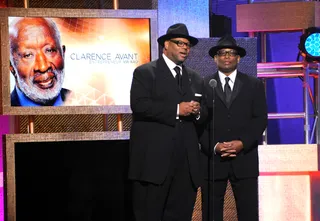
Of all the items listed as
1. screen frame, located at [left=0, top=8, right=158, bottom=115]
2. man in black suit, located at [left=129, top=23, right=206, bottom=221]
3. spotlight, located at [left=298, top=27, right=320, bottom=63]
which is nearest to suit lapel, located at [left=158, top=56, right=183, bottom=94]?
man in black suit, located at [left=129, top=23, right=206, bottom=221]

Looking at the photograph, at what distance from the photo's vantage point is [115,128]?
609cm

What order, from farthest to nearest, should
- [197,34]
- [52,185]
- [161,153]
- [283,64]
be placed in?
[283,64] < [197,34] < [52,185] < [161,153]

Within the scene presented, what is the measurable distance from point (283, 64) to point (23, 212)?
3.14 m

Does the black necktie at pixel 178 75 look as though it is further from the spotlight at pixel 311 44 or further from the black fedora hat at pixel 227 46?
the spotlight at pixel 311 44

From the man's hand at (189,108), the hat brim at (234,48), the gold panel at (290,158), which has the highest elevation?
the hat brim at (234,48)

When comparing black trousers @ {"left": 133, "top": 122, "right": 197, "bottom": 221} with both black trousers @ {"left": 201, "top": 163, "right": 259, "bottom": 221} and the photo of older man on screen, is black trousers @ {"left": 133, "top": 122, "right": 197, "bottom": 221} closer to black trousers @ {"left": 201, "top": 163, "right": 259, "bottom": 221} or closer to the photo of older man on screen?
black trousers @ {"left": 201, "top": 163, "right": 259, "bottom": 221}

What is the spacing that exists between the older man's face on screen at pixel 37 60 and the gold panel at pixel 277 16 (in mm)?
2052

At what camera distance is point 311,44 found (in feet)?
21.6

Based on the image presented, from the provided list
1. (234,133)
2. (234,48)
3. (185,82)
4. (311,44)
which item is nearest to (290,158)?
(311,44)

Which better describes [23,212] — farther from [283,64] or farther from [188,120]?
[283,64]

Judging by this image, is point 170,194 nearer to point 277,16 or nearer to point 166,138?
point 166,138

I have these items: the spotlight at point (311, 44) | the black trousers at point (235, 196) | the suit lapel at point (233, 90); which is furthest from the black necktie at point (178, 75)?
the spotlight at point (311, 44)

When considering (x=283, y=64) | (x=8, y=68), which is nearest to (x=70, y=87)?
(x=8, y=68)

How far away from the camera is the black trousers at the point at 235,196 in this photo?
5.36 metres
